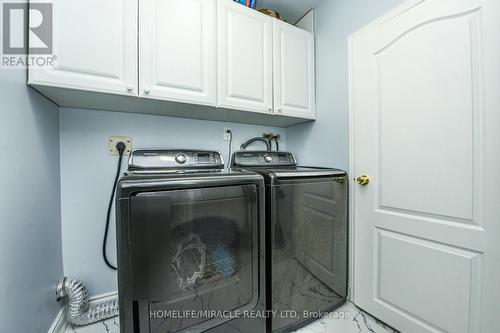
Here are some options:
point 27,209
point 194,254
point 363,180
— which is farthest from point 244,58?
point 27,209

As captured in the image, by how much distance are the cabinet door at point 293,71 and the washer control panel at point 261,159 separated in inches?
15.0

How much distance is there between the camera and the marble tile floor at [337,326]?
133cm

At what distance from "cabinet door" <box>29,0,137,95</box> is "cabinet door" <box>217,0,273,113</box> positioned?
0.56 m

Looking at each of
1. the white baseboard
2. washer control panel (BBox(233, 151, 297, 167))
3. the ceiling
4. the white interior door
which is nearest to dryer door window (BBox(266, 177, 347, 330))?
the white interior door

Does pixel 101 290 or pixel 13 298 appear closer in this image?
pixel 13 298

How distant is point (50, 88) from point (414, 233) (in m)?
2.20

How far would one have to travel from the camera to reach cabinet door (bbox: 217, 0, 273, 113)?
149 centimetres

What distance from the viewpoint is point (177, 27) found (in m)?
1.33

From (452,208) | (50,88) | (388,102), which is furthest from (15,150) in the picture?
(452,208)

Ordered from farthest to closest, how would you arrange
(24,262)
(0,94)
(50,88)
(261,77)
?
(261,77), (50,88), (24,262), (0,94)

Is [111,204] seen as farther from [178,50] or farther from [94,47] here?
[178,50]

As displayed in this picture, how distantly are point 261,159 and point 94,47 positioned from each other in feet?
4.28

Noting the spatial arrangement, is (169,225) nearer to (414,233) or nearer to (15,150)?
(15,150)

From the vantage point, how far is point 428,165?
46.5 inches
